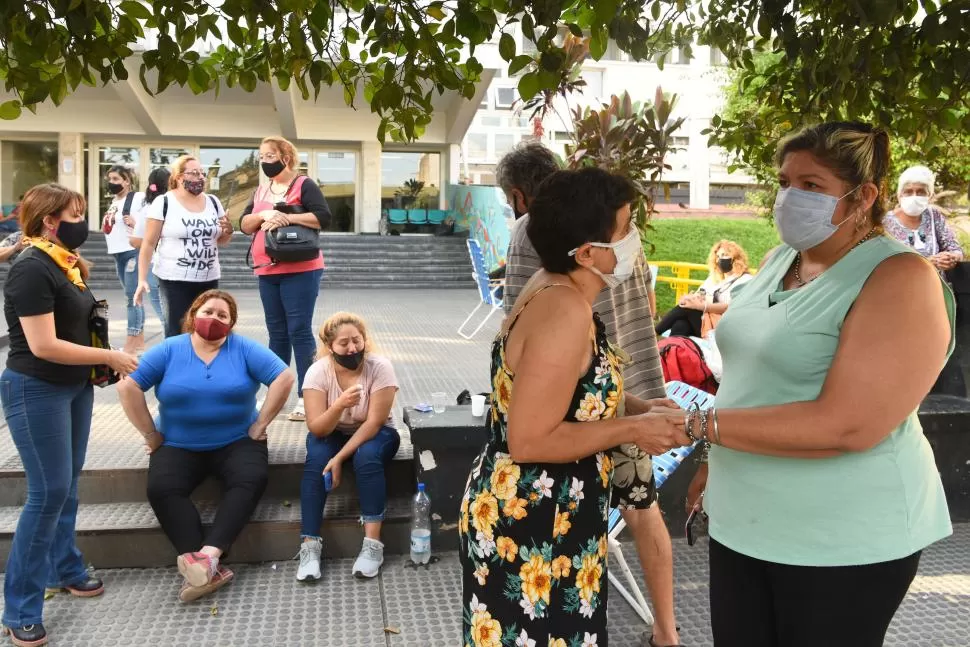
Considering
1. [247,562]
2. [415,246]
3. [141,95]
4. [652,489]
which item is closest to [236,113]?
[141,95]

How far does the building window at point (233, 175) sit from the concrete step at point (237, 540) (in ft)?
59.1

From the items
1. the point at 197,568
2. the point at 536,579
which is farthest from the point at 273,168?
the point at 536,579

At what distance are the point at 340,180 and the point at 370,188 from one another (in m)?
0.92

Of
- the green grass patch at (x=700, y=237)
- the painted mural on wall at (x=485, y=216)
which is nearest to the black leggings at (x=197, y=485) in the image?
the painted mural on wall at (x=485, y=216)

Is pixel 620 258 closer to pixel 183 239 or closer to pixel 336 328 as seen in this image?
pixel 336 328

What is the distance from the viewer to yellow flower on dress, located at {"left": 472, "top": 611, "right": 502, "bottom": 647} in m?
2.15

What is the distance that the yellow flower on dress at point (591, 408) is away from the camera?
206 cm

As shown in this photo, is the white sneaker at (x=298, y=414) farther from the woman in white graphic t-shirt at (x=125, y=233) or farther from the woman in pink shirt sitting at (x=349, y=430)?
the woman in white graphic t-shirt at (x=125, y=233)

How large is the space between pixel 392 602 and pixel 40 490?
5.11ft

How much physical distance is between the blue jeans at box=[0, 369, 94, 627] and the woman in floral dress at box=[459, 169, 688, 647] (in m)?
2.10

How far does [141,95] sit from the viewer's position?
18.5m

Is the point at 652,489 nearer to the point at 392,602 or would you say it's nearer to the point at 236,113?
the point at 392,602

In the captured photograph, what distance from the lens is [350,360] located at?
14.8 ft

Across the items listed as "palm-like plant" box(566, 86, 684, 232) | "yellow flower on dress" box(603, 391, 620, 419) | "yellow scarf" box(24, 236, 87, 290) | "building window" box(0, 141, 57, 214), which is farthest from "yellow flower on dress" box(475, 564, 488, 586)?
"building window" box(0, 141, 57, 214)
